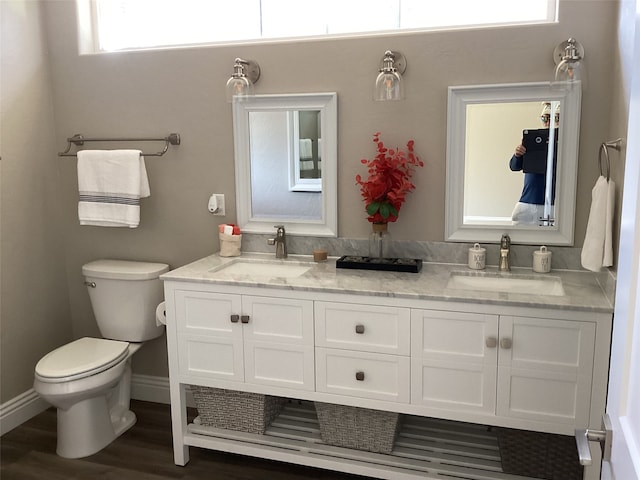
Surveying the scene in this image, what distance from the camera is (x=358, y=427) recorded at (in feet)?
7.74

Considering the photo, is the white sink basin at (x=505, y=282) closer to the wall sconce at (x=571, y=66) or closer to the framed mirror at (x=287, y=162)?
the framed mirror at (x=287, y=162)

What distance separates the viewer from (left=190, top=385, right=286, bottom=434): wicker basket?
2490 millimetres

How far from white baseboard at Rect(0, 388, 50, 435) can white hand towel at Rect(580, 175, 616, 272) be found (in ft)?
9.06

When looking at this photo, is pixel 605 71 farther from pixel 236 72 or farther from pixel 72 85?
pixel 72 85

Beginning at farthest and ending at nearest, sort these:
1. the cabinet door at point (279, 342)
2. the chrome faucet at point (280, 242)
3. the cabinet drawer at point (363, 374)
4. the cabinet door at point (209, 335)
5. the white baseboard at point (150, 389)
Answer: the white baseboard at point (150, 389) < the chrome faucet at point (280, 242) < the cabinet door at point (209, 335) < the cabinet door at point (279, 342) < the cabinet drawer at point (363, 374)

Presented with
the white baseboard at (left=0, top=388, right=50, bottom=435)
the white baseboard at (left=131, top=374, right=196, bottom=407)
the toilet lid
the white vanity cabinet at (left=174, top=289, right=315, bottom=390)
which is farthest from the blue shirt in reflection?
the white baseboard at (left=0, top=388, right=50, bottom=435)

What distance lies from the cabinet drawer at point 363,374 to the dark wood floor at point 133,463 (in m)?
0.48

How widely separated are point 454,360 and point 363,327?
0.36 metres

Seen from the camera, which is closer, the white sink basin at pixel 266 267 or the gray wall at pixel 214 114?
the gray wall at pixel 214 114

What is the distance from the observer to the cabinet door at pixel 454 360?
6.77ft

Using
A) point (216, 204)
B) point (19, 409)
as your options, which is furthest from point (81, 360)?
point (216, 204)

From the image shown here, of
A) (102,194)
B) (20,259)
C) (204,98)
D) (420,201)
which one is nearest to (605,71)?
(420,201)

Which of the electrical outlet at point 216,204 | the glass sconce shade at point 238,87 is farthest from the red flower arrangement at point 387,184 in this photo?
the electrical outlet at point 216,204

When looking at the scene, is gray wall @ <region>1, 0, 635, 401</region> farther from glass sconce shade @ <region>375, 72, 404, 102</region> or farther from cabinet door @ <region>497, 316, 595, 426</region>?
cabinet door @ <region>497, 316, 595, 426</region>
